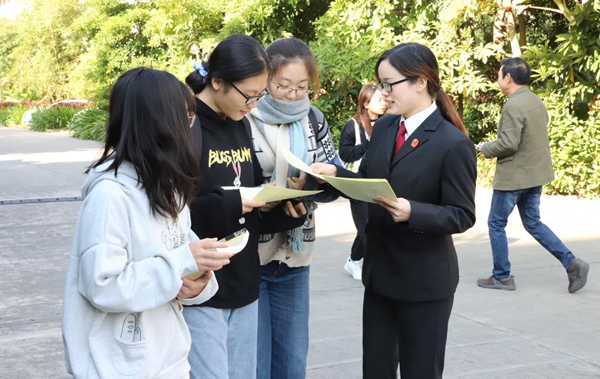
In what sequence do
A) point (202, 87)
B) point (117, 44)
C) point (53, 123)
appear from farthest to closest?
point (53, 123) < point (117, 44) < point (202, 87)

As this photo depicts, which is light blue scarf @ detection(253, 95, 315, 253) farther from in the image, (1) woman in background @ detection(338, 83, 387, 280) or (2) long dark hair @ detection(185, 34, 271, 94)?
(1) woman in background @ detection(338, 83, 387, 280)

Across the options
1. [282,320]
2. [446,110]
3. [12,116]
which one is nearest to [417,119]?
[446,110]

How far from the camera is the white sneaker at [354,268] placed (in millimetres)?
7145

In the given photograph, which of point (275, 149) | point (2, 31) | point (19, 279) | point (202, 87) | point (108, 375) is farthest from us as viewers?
point (2, 31)

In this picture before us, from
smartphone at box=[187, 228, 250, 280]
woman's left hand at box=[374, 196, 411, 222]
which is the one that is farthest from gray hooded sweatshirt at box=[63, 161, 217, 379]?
woman's left hand at box=[374, 196, 411, 222]

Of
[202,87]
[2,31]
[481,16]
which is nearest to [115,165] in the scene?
[202,87]

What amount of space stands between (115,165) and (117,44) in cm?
2575

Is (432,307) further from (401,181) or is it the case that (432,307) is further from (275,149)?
(275,149)

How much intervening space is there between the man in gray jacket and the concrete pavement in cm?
30

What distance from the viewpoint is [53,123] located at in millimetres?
32656

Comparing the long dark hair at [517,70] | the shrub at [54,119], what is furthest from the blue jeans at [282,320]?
the shrub at [54,119]

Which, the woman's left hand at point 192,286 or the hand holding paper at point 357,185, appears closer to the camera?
the woman's left hand at point 192,286

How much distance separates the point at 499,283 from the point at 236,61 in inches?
175

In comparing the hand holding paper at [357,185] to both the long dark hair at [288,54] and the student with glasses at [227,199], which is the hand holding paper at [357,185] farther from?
the long dark hair at [288,54]
